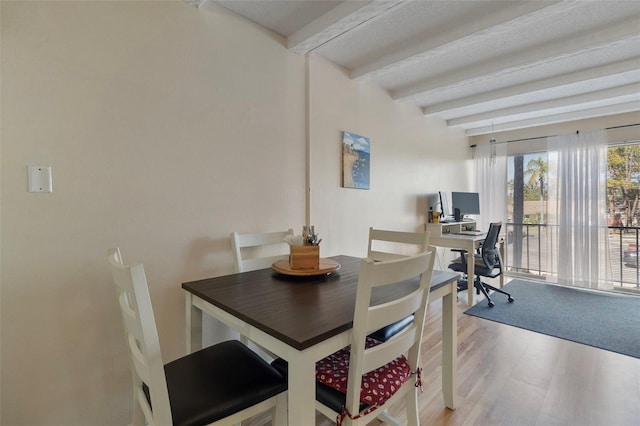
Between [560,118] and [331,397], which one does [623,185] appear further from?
[331,397]

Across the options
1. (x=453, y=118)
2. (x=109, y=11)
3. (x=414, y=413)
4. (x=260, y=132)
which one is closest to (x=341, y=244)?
(x=260, y=132)

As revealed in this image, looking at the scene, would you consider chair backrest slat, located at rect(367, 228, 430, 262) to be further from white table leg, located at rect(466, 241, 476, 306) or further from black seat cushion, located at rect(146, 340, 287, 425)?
white table leg, located at rect(466, 241, 476, 306)

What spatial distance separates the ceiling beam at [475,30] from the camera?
1.70 metres

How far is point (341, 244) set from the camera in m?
2.70

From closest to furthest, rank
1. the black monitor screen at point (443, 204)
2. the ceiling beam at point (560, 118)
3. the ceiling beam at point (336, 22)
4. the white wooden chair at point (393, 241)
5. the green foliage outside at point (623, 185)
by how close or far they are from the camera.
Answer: the white wooden chair at point (393, 241), the ceiling beam at point (336, 22), the ceiling beam at point (560, 118), the green foliage outside at point (623, 185), the black monitor screen at point (443, 204)

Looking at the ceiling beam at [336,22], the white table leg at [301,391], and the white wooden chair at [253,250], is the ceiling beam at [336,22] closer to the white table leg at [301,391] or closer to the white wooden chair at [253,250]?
the white wooden chair at [253,250]

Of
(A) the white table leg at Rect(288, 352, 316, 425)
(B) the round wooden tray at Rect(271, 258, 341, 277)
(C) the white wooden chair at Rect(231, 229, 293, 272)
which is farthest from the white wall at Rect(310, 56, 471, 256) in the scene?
(A) the white table leg at Rect(288, 352, 316, 425)

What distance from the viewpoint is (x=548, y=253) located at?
4297mm

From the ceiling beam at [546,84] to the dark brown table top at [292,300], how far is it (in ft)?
8.18

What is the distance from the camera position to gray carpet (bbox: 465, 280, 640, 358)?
8.05 feet

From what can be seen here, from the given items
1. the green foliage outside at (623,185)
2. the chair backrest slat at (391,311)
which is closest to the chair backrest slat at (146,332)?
the chair backrest slat at (391,311)

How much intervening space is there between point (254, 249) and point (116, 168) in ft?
3.08

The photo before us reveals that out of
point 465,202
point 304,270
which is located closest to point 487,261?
point 465,202

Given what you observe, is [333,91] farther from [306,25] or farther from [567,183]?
[567,183]
